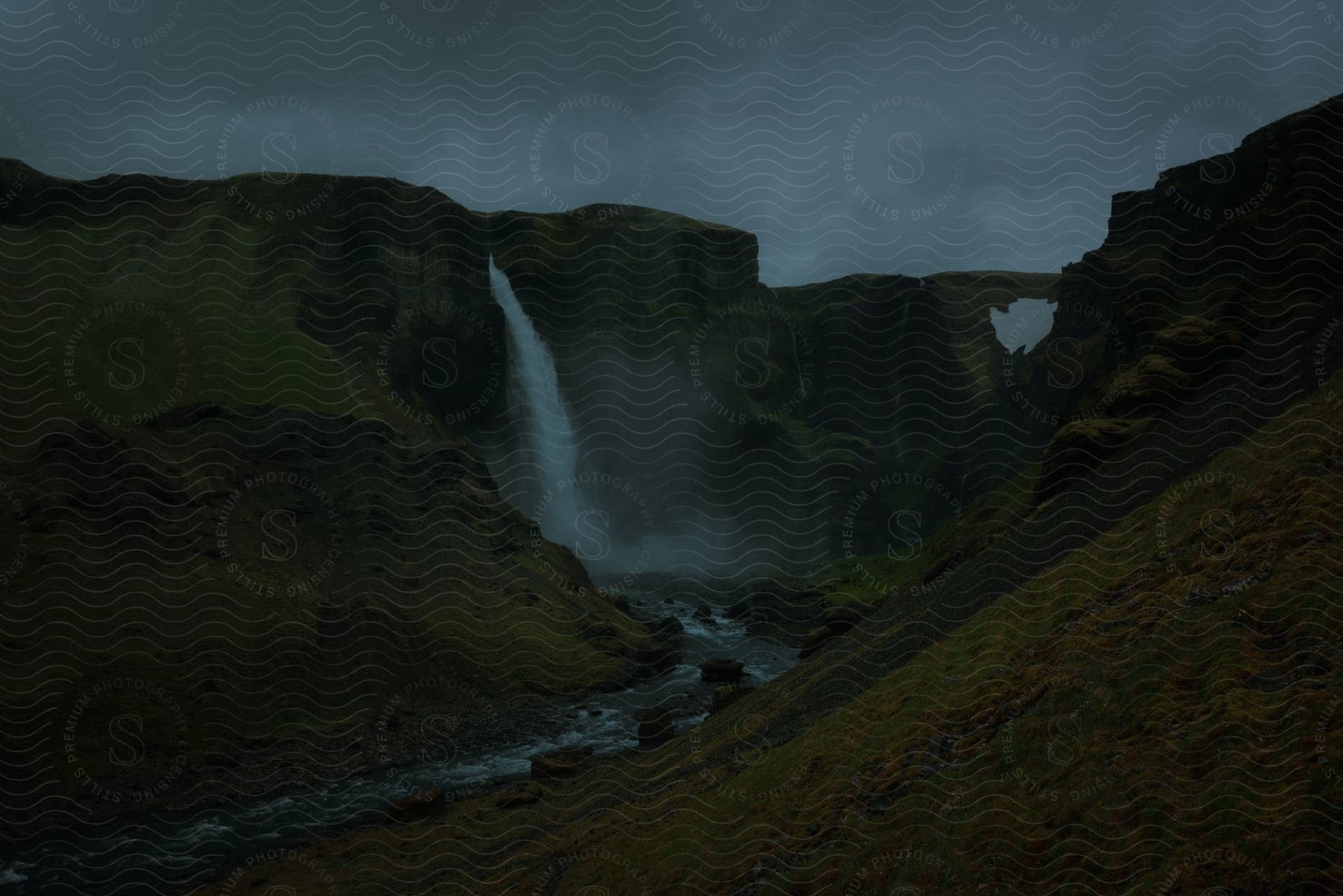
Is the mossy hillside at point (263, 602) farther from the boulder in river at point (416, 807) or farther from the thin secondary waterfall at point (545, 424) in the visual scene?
the thin secondary waterfall at point (545, 424)

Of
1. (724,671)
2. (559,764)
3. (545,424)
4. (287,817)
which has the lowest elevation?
(287,817)

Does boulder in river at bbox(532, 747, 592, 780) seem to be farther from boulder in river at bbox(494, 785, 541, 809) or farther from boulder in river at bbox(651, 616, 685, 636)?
boulder in river at bbox(651, 616, 685, 636)

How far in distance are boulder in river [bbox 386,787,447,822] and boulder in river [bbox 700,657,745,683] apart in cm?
3504

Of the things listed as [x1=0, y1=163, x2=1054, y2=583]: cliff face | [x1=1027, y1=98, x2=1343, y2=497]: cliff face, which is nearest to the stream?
[x1=1027, y1=98, x2=1343, y2=497]: cliff face

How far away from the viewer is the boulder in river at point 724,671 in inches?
3249

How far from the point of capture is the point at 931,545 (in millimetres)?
89000

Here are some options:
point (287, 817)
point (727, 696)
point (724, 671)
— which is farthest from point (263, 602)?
point (724, 671)

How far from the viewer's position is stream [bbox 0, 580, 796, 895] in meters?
44.7

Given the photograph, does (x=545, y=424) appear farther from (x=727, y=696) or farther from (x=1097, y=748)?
(x=1097, y=748)

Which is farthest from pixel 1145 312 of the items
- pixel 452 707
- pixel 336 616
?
pixel 336 616

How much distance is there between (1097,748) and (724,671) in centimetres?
6450

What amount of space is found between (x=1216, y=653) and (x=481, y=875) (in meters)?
32.6

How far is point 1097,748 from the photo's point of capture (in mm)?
20516

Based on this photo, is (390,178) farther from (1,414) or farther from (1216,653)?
(1216,653)
